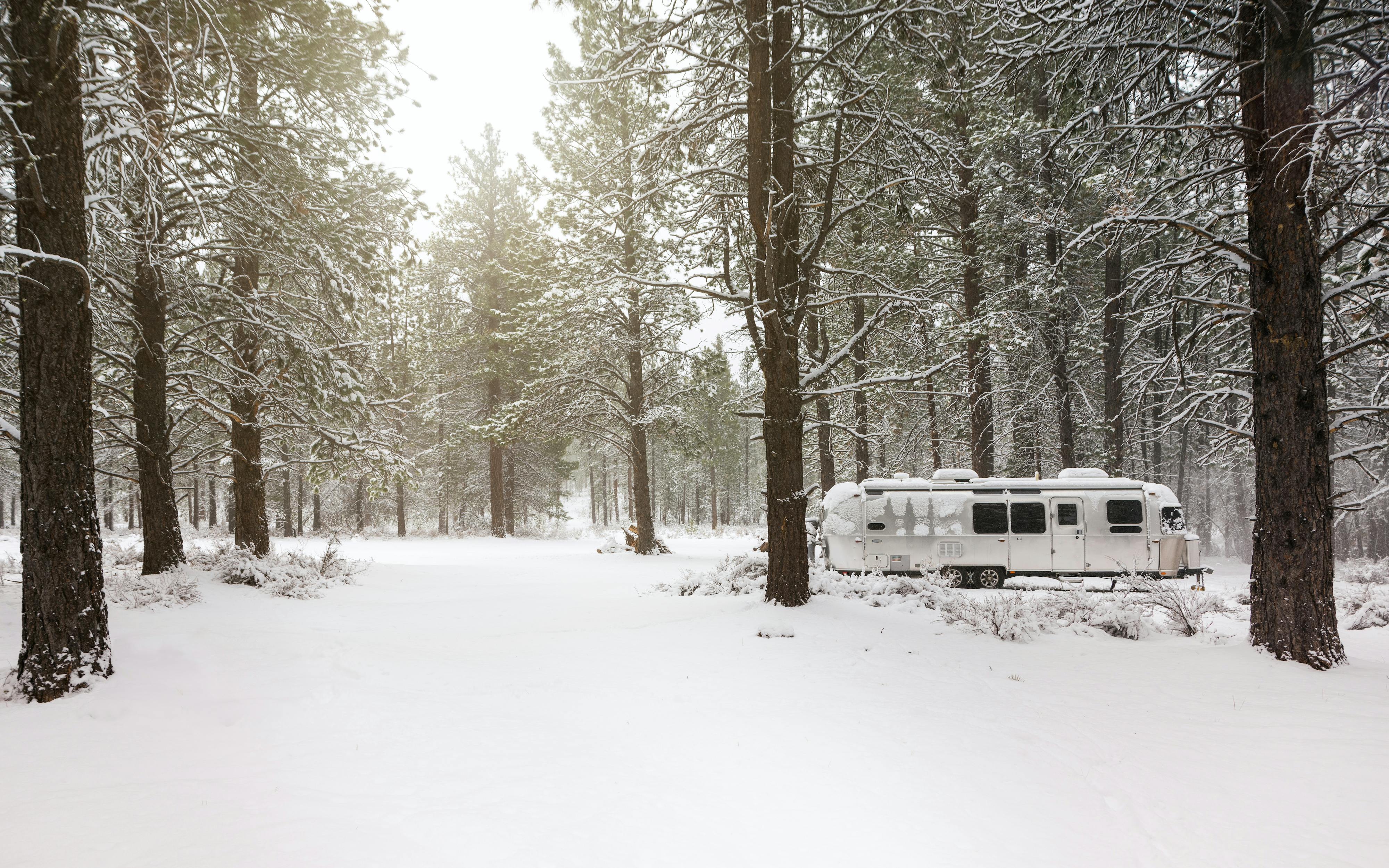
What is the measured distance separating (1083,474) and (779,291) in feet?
28.6

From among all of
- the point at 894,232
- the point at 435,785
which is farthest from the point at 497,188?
the point at 435,785

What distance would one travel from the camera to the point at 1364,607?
815 cm

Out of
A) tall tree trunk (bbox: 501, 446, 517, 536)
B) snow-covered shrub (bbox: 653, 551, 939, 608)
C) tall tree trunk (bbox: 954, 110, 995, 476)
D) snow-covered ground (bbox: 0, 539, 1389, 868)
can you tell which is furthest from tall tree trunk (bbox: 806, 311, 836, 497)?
tall tree trunk (bbox: 501, 446, 517, 536)

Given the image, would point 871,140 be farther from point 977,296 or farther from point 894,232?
point 977,296

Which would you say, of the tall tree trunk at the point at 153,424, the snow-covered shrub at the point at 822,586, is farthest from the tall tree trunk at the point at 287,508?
the snow-covered shrub at the point at 822,586

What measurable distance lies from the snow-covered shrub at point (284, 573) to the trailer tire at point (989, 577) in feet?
39.8

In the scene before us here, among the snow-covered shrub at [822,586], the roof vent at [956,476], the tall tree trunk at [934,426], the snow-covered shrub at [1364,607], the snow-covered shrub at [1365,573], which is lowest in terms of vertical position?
the snow-covered shrub at [1365,573]

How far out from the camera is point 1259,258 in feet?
19.6

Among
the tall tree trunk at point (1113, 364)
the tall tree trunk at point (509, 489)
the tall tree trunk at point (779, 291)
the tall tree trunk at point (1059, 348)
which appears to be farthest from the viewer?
the tall tree trunk at point (509, 489)

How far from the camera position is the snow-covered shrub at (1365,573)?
13641 millimetres

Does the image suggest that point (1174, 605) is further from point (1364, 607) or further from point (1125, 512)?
point (1125, 512)

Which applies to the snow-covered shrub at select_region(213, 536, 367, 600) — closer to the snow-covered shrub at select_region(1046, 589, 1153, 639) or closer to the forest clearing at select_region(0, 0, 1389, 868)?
the forest clearing at select_region(0, 0, 1389, 868)

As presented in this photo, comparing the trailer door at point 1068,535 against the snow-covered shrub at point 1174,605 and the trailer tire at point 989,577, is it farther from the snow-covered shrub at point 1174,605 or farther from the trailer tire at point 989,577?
the snow-covered shrub at point 1174,605

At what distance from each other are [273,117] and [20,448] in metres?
7.72
